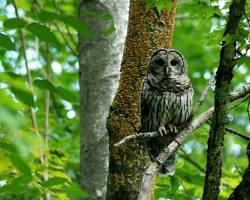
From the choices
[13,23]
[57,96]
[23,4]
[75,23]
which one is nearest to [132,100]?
[57,96]

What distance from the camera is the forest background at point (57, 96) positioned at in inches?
48.0

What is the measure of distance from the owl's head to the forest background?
0.22 meters

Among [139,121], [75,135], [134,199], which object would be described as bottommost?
[75,135]

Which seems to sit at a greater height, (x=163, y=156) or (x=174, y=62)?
(x=174, y=62)

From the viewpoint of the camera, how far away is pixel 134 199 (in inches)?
99.4

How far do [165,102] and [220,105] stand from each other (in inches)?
59.2

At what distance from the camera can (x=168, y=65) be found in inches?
139

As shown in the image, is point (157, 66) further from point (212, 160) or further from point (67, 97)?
point (67, 97)

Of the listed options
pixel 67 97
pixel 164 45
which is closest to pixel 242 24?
pixel 164 45

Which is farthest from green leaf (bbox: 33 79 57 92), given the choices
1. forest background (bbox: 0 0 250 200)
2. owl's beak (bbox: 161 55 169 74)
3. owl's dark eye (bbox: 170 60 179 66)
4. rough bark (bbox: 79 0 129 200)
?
owl's dark eye (bbox: 170 60 179 66)

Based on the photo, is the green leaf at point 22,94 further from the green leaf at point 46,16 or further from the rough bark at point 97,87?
the rough bark at point 97,87

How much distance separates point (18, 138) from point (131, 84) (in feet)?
6.11

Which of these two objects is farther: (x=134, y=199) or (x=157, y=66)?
(x=157, y=66)

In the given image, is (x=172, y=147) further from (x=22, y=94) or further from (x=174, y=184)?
(x=174, y=184)
